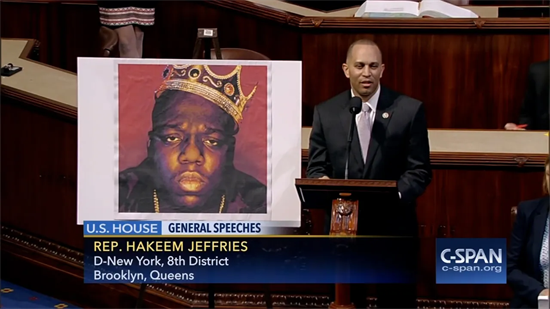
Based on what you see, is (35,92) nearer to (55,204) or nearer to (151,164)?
(55,204)

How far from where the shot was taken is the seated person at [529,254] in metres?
3.06

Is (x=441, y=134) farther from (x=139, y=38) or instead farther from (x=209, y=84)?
(x=139, y=38)

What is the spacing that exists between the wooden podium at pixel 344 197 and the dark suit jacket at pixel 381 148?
159mm

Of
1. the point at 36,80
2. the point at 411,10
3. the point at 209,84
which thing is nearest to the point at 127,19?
the point at 36,80

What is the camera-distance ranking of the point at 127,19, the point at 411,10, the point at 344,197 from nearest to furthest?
the point at 344,197, the point at 411,10, the point at 127,19

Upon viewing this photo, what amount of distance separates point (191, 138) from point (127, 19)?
5.31 ft

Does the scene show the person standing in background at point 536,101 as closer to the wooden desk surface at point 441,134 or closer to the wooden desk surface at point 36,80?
the wooden desk surface at point 441,134

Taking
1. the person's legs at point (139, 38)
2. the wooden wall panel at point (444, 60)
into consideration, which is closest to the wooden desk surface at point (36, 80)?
the person's legs at point (139, 38)

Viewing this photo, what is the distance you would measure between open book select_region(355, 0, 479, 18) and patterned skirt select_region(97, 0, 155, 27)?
1129mm

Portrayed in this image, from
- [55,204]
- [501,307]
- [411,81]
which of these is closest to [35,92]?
[55,204]

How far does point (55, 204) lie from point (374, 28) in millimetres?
1694

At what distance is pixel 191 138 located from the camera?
3.49 m

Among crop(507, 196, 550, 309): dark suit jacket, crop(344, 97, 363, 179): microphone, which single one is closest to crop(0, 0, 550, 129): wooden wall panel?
crop(344, 97, 363, 179): microphone

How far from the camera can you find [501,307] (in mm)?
3760
